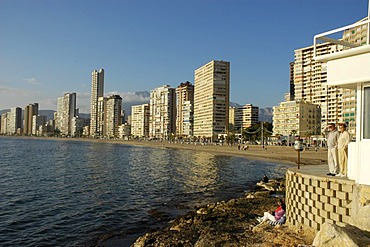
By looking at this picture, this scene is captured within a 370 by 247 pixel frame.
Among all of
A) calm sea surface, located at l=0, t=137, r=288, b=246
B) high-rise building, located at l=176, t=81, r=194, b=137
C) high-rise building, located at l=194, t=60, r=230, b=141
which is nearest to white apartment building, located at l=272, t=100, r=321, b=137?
high-rise building, located at l=194, t=60, r=230, b=141

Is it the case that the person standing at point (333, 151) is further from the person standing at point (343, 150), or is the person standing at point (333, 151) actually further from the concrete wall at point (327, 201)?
the concrete wall at point (327, 201)

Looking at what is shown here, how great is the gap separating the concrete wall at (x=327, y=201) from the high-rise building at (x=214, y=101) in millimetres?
145019

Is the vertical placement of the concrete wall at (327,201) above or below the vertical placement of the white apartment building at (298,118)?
below

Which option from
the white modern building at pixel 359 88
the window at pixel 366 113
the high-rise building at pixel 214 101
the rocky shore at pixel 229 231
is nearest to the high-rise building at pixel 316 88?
the high-rise building at pixel 214 101

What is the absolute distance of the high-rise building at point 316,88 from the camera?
393 ft

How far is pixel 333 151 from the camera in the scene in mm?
9656

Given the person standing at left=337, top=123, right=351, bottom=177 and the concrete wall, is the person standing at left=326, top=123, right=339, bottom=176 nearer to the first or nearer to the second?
the person standing at left=337, top=123, right=351, bottom=177

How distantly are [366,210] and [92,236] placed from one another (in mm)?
10622

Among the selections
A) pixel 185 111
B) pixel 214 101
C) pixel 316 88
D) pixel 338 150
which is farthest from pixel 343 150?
pixel 185 111

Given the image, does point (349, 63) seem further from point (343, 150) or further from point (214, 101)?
point (214, 101)

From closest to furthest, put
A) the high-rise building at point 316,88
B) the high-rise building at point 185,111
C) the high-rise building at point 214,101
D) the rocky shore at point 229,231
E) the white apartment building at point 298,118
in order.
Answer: the rocky shore at point 229,231, the white apartment building at point 298,118, the high-rise building at point 316,88, the high-rise building at point 214,101, the high-rise building at point 185,111

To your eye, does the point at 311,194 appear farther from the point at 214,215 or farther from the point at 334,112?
the point at 334,112

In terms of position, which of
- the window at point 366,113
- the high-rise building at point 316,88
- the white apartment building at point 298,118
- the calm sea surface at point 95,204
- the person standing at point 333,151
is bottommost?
the calm sea surface at point 95,204

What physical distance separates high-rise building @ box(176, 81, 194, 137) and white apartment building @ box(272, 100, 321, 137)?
63896 mm
